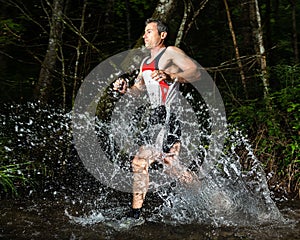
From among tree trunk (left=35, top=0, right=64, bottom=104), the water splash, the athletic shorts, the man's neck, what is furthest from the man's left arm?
tree trunk (left=35, top=0, right=64, bottom=104)

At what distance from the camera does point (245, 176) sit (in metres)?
4.85

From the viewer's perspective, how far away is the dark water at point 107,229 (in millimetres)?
3313

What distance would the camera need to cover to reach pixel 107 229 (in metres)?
3.50

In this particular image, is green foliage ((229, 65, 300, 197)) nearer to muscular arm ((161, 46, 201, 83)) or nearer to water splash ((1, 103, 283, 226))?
water splash ((1, 103, 283, 226))

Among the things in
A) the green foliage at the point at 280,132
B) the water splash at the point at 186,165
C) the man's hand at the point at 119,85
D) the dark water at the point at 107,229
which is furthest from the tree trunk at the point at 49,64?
the green foliage at the point at 280,132

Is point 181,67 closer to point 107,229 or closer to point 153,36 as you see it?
point 153,36

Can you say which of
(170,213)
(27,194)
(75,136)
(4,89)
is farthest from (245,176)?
(4,89)

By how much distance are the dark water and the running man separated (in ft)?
0.91

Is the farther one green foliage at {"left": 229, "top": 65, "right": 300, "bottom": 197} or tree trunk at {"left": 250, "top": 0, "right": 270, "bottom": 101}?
tree trunk at {"left": 250, "top": 0, "right": 270, "bottom": 101}

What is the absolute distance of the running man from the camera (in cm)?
365

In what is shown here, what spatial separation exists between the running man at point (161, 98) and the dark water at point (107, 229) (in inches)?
11.0

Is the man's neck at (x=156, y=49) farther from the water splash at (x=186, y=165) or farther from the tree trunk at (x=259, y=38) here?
the tree trunk at (x=259, y=38)

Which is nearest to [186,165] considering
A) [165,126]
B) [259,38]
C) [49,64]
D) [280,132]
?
[280,132]

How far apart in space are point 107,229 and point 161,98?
3.95ft
